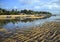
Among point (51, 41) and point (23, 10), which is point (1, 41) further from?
point (23, 10)

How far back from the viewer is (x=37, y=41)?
610 inches

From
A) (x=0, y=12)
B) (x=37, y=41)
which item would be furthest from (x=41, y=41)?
(x=0, y=12)

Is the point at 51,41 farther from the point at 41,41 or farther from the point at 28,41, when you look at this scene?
the point at 28,41

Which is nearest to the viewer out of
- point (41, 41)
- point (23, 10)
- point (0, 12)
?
point (41, 41)

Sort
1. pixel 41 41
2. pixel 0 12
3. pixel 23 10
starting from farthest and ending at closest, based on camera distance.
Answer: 1. pixel 23 10
2. pixel 0 12
3. pixel 41 41

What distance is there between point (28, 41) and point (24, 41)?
0.44m

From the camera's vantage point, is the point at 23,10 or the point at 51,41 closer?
the point at 51,41

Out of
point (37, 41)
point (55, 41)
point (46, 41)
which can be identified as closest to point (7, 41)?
point (37, 41)

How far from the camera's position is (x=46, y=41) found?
51.1 feet

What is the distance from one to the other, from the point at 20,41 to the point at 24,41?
0.44 m

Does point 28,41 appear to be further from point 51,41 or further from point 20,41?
point 51,41

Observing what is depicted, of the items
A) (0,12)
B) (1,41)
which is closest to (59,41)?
(1,41)

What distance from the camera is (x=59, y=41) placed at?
15531mm

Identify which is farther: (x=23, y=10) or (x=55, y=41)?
(x=23, y=10)
